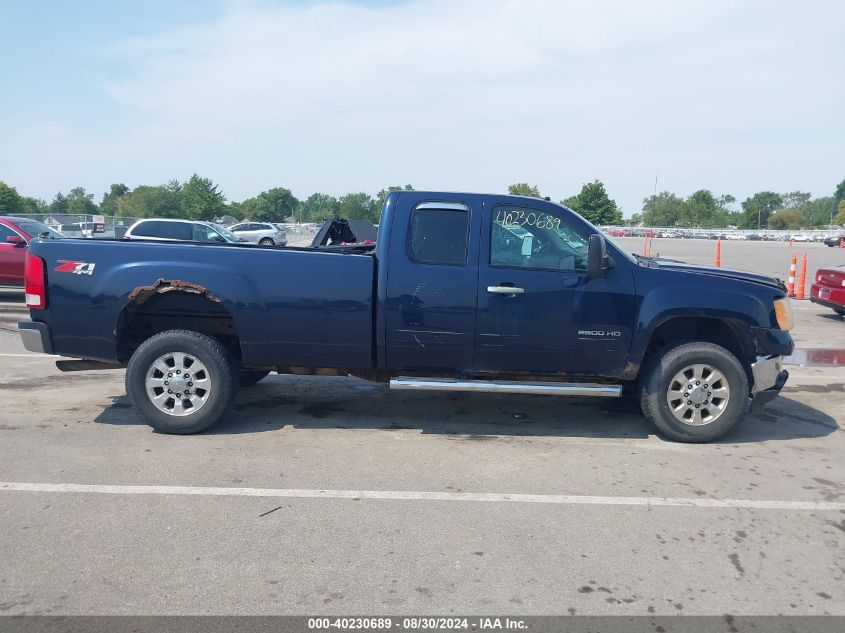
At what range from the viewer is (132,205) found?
65.8 meters

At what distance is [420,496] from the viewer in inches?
183

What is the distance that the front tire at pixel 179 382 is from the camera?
573cm

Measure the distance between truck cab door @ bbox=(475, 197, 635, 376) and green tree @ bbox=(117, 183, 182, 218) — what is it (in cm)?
6105

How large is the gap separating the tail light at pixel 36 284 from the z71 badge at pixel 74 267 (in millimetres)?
138

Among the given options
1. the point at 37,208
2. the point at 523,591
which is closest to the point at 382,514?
the point at 523,591

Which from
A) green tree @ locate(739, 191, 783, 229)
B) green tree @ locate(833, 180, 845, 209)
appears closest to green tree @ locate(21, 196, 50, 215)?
green tree @ locate(739, 191, 783, 229)

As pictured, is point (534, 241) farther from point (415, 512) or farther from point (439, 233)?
point (415, 512)

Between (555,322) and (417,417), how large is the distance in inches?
64.5

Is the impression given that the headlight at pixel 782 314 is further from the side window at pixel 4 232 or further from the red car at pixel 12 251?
the side window at pixel 4 232

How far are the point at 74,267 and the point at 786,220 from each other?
481ft

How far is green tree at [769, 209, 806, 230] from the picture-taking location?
434 ft

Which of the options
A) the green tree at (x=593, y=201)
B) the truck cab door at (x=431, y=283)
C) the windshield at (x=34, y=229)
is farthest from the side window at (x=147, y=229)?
the green tree at (x=593, y=201)

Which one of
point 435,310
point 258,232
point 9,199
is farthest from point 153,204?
point 435,310

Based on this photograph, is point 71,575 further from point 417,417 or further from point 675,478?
point 675,478
